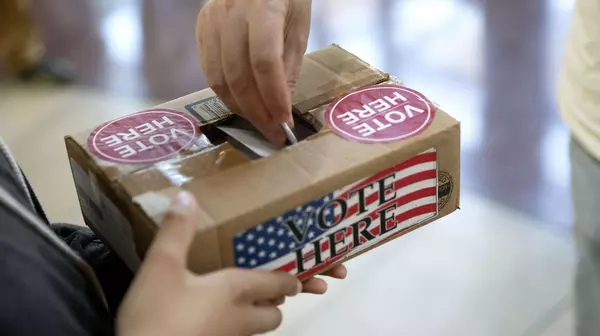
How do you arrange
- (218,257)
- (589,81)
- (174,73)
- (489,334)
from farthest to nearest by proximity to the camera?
(174,73) < (489,334) < (589,81) < (218,257)

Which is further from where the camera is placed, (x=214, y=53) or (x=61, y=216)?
(x=61, y=216)

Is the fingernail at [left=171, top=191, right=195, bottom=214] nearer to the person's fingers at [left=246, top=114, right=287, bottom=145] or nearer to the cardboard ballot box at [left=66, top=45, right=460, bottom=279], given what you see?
the cardboard ballot box at [left=66, top=45, right=460, bottom=279]

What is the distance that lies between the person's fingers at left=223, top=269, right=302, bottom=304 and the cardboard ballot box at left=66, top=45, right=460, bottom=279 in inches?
0.7

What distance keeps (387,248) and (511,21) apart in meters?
0.90

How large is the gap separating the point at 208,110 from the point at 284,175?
160 mm

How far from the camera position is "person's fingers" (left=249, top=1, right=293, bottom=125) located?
0.68 meters

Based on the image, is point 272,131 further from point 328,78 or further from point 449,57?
point 449,57

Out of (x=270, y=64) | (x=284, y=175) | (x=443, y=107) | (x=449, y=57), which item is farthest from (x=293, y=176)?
(x=449, y=57)

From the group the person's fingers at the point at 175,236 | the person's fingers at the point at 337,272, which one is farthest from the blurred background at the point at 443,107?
the person's fingers at the point at 175,236

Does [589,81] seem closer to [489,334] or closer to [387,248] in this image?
[489,334]

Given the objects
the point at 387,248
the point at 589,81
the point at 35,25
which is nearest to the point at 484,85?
the point at 387,248

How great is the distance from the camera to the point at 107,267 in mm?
697

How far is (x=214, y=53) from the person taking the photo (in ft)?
2.40

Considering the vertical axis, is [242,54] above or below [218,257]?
above
